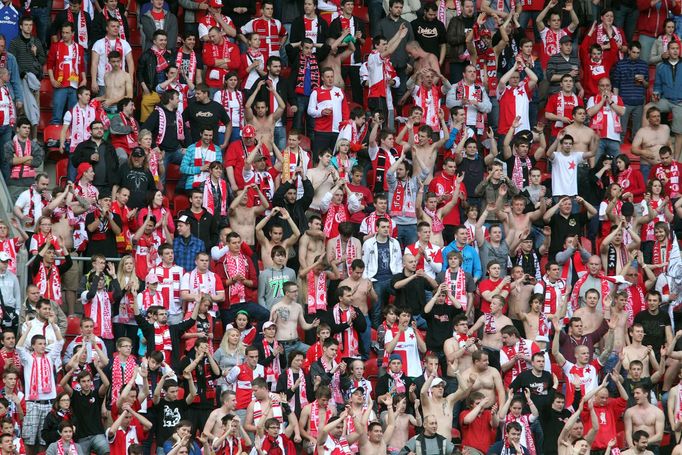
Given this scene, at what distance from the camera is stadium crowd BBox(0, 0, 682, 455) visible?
22.1m

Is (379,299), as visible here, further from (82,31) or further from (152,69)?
(82,31)

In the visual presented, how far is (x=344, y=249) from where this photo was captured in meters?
24.3

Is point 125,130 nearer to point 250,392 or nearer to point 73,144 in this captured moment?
point 73,144

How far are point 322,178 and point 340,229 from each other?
1062mm

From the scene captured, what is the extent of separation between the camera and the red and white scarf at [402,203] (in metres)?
25.1

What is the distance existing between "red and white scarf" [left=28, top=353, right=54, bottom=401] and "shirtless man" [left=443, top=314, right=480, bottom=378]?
Answer: 4.93m

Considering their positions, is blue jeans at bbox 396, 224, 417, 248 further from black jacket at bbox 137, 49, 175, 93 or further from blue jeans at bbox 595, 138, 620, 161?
black jacket at bbox 137, 49, 175, 93

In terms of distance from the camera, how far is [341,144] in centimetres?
2522

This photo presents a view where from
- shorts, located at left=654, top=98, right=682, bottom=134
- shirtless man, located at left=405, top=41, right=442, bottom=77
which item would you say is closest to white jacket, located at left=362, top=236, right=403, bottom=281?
shirtless man, located at left=405, top=41, right=442, bottom=77

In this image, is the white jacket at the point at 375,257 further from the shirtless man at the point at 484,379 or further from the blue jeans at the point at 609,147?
the blue jeans at the point at 609,147

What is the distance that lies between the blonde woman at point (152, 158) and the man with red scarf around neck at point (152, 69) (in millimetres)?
1076

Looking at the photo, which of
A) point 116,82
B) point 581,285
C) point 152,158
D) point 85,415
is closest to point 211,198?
point 152,158

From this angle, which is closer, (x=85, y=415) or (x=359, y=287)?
(x=85, y=415)

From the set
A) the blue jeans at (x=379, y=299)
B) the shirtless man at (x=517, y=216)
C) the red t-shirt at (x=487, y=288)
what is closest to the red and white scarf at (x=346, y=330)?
the blue jeans at (x=379, y=299)
